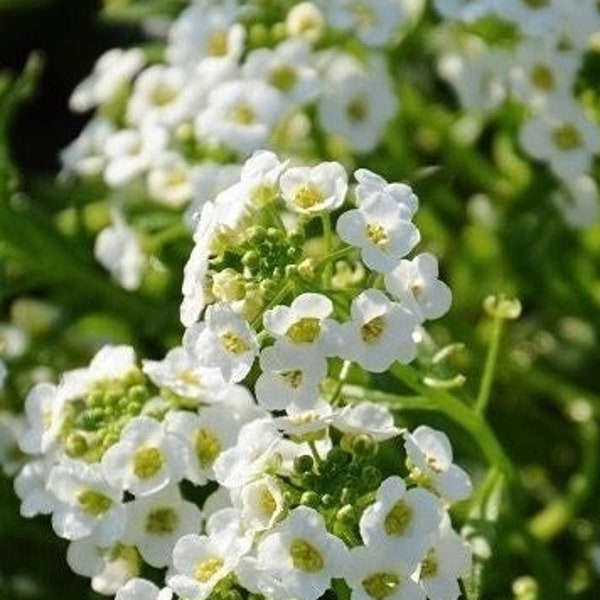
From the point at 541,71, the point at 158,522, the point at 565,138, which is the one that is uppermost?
the point at 158,522

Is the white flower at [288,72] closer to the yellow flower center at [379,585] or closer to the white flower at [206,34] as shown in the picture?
the white flower at [206,34]

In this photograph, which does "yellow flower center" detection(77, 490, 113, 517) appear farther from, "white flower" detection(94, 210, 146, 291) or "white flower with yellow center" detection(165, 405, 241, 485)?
"white flower" detection(94, 210, 146, 291)

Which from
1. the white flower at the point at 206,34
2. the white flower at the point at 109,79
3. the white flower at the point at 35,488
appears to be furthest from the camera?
the white flower at the point at 109,79

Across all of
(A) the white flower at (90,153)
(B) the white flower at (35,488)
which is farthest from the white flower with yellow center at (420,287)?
(A) the white flower at (90,153)

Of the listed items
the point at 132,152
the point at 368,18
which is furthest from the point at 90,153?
the point at 368,18

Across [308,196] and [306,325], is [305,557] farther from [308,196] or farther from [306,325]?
[308,196]

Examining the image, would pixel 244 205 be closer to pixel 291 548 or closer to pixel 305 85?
pixel 291 548
